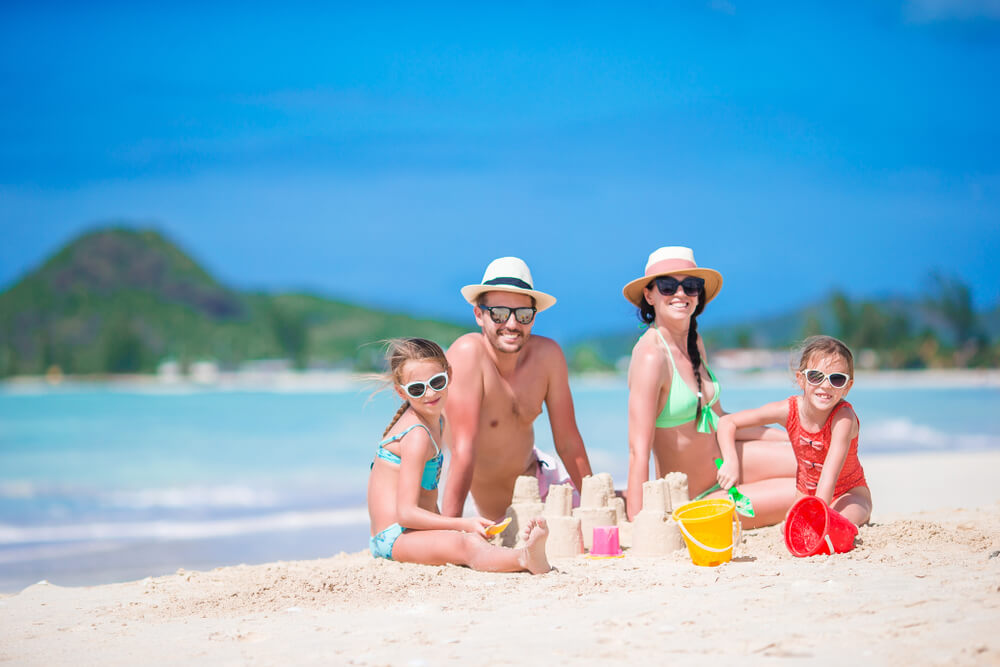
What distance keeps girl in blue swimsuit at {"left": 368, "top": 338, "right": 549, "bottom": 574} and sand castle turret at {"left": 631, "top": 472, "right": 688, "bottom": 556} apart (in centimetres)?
67

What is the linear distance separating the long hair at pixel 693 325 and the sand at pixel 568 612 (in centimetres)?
95

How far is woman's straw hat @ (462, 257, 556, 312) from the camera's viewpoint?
5094mm

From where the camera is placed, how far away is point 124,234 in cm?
17900

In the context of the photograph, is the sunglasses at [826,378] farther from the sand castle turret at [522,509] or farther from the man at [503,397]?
the sand castle turret at [522,509]

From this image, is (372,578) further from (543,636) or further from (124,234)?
(124,234)

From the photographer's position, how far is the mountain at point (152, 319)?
112m

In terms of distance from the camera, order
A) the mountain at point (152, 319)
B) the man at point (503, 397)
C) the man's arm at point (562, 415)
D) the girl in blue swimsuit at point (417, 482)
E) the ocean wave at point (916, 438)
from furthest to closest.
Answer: the mountain at point (152, 319) < the ocean wave at point (916, 438) < the man's arm at point (562, 415) < the man at point (503, 397) < the girl in blue swimsuit at point (417, 482)

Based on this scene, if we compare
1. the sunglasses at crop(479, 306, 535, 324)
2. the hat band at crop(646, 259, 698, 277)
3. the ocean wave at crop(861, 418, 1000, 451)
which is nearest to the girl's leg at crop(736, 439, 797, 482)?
the hat band at crop(646, 259, 698, 277)

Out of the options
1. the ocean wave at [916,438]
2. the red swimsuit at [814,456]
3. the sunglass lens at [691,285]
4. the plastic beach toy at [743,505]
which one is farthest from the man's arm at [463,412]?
the ocean wave at [916,438]

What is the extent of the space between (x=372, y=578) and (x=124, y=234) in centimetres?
19145

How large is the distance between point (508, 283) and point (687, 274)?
3.51 ft

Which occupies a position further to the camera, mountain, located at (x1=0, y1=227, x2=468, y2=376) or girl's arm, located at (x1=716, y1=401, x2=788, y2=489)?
mountain, located at (x1=0, y1=227, x2=468, y2=376)

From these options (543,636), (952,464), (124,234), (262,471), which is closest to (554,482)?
(543,636)

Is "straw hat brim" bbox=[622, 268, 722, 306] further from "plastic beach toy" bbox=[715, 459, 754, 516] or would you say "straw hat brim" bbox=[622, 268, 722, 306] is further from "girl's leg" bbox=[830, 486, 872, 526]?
"girl's leg" bbox=[830, 486, 872, 526]
